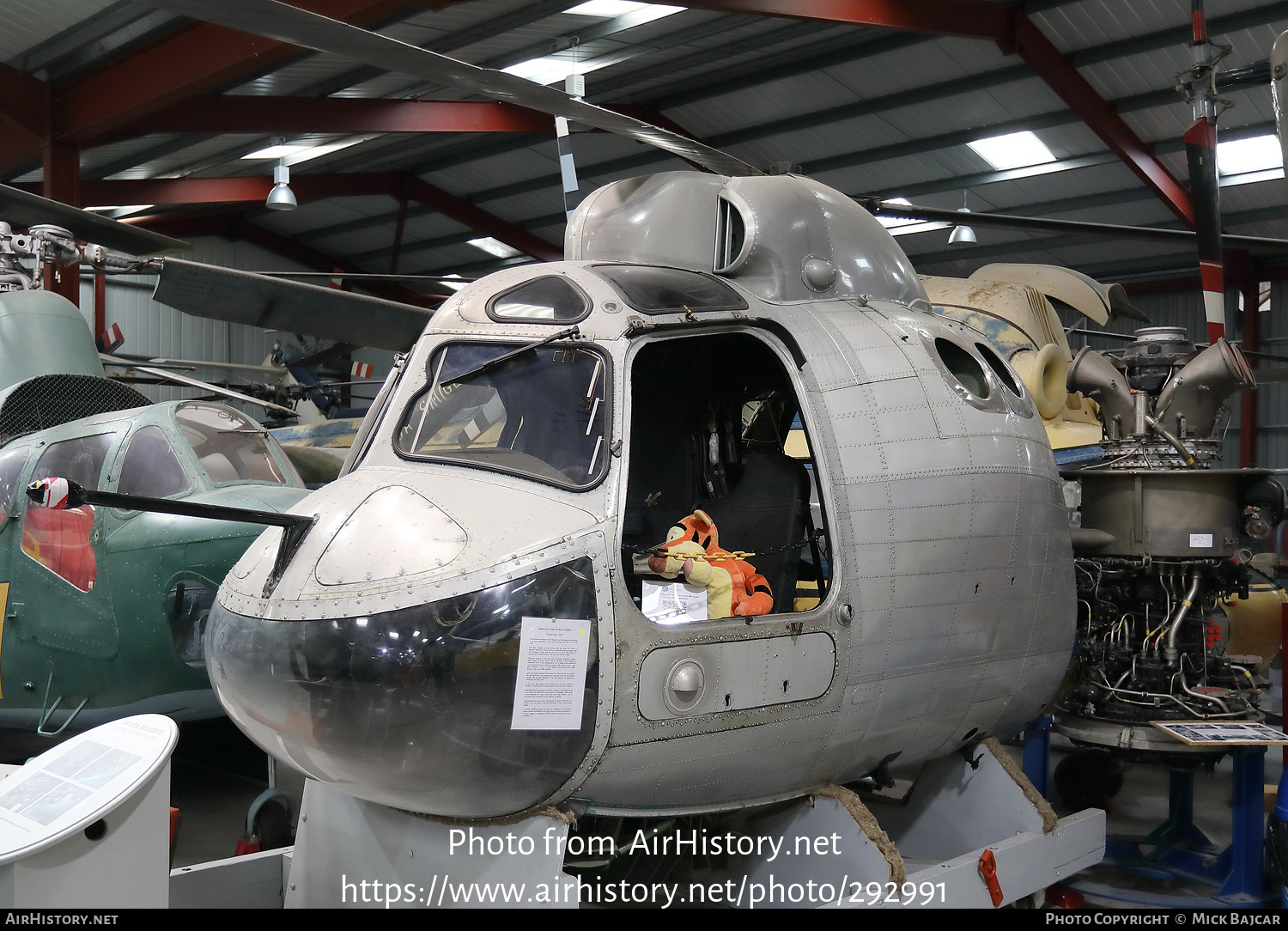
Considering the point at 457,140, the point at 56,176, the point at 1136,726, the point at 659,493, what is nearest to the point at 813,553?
the point at 659,493

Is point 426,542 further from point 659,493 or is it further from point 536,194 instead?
point 536,194

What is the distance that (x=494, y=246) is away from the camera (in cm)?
2275

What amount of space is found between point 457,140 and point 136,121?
647 centimetres

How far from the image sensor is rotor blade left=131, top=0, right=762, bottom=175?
3434 mm

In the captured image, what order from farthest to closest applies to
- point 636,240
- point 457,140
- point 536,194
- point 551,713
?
point 536,194 < point 457,140 < point 636,240 < point 551,713

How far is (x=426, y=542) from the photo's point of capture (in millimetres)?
3371

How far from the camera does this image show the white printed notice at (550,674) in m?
3.32

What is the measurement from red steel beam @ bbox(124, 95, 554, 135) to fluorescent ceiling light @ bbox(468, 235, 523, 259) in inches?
275

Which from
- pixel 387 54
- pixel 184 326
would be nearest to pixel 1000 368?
pixel 387 54

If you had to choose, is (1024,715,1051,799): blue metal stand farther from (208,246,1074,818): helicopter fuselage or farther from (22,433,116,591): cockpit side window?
(22,433,116,591): cockpit side window

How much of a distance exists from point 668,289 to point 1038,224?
2.94 m

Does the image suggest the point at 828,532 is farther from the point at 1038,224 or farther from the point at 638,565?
the point at 1038,224

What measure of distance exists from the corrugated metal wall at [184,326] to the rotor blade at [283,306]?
49.5 ft

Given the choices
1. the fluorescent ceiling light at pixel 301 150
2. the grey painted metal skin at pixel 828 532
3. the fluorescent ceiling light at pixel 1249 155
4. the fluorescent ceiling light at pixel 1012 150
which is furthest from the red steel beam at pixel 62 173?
the fluorescent ceiling light at pixel 1249 155
